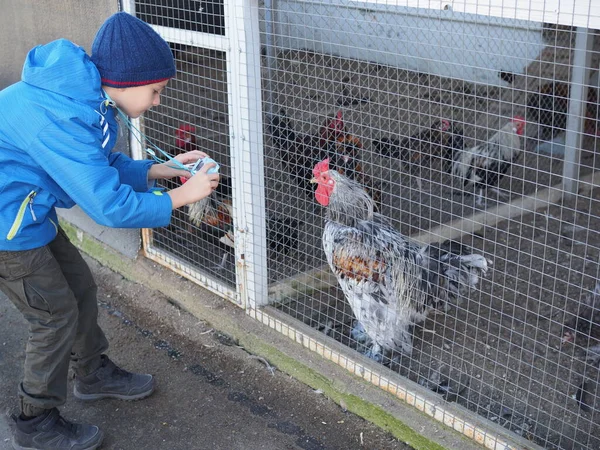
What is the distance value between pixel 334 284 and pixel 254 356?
0.77 meters

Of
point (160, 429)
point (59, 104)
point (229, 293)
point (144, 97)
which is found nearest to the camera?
point (59, 104)

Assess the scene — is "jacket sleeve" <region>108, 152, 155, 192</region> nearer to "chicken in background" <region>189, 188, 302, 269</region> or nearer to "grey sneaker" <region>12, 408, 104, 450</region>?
"grey sneaker" <region>12, 408, 104, 450</region>

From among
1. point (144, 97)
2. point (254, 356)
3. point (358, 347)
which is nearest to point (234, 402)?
point (254, 356)

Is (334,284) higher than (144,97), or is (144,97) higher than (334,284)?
(144,97)

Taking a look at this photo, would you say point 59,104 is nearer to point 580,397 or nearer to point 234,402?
point 234,402

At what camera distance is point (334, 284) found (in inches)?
163

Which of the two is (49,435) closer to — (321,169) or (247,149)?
(247,149)

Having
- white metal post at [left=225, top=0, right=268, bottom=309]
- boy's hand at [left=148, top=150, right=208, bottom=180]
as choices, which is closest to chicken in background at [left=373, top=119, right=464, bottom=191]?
white metal post at [left=225, top=0, right=268, bottom=309]

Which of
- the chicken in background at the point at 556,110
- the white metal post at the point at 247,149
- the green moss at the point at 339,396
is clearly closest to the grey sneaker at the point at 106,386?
the green moss at the point at 339,396

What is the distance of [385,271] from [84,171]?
5.57 ft

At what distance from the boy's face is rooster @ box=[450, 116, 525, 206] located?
127 inches

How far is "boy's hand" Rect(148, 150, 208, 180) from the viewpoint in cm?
289

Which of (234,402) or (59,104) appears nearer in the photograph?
(59,104)

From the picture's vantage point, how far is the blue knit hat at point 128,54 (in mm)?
2410
